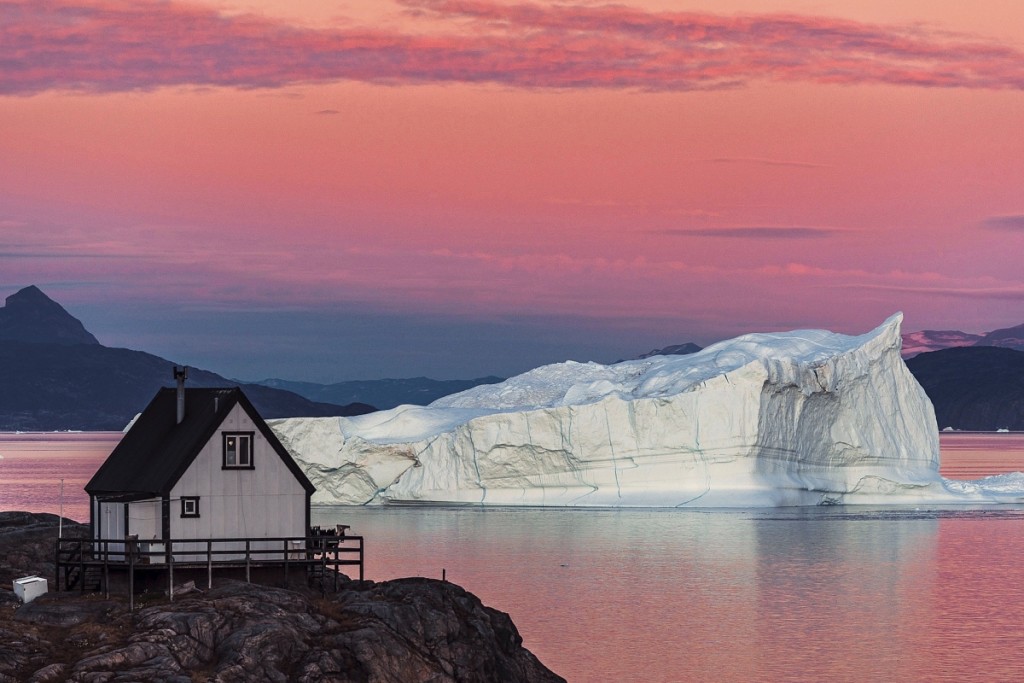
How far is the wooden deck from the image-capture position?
2538 centimetres

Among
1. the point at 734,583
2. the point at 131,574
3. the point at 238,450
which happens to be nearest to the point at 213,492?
the point at 238,450

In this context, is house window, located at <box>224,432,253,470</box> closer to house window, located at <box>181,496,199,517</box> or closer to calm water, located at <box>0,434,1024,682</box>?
house window, located at <box>181,496,199,517</box>

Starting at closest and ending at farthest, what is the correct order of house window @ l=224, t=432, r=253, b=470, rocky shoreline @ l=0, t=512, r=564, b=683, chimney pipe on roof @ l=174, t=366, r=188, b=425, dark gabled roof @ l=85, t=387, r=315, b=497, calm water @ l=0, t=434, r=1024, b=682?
rocky shoreline @ l=0, t=512, r=564, b=683
dark gabled roof @ l=85, t=387, r=315, b=497
house window @ l=224, t=432, r=253, b=470
chimney pipe on roof @ l=174, t=366, r=188, b=425
calm water @ l=0, t=434, r=1024, b=682

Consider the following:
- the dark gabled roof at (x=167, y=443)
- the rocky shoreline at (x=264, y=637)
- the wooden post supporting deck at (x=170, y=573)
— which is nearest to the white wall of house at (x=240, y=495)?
the dark gabled roof at (x=167, y=443)

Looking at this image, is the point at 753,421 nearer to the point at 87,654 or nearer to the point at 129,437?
the point at 129,437

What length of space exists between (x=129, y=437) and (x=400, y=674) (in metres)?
9.18

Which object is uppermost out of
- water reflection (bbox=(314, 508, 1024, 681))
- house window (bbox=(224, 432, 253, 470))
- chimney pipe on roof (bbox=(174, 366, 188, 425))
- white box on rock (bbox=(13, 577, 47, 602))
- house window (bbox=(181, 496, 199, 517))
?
chimney pipe on roof (bbox=(174, 366, 188, 425))

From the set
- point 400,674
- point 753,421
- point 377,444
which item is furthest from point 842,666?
point 377,444

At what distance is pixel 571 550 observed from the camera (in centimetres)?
5534

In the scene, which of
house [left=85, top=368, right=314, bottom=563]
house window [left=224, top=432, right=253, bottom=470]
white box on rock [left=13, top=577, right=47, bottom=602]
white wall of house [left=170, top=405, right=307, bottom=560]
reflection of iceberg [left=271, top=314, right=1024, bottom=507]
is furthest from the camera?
reflection of iceberg [left=271, top=314, right=1024, bottom=507]

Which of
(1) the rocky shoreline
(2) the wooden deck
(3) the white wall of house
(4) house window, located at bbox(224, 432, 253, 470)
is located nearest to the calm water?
(1) the rocky shoreline

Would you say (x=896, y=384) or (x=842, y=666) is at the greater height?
(x=896, y=384)

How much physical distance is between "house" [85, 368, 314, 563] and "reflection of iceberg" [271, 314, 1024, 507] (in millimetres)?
36310

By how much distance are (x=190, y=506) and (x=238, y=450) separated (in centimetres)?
126
